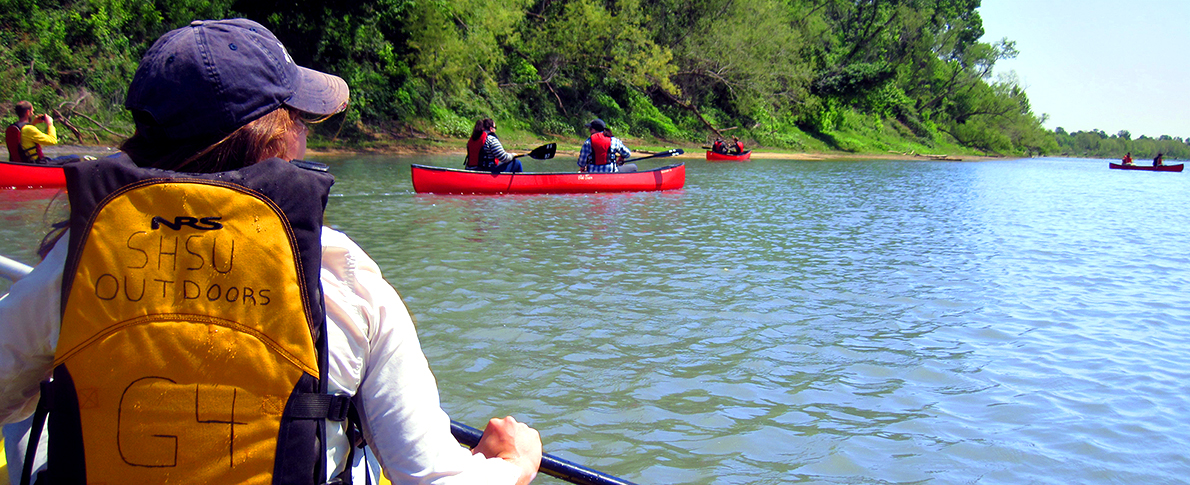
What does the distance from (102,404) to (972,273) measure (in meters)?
9.06

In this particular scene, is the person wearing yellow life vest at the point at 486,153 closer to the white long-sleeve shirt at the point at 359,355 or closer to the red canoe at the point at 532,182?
the red canoe at the point at 532,182

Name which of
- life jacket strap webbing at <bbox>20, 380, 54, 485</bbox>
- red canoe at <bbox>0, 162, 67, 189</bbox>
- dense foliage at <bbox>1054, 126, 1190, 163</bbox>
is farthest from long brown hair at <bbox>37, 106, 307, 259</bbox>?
dense foliage at <bbox>1054, 126, 1190, 163</bbox>

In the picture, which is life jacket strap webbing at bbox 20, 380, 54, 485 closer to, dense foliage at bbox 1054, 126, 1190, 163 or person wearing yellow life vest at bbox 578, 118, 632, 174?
person wearing yellow life vest at bbox 578, 118, 632, 174

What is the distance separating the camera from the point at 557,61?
112 ft

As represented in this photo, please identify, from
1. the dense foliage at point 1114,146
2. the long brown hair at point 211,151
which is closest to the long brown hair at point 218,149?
the long brown hair at point 211,151

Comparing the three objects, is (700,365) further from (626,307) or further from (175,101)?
(175,101)

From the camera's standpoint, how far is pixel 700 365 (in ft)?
17.1

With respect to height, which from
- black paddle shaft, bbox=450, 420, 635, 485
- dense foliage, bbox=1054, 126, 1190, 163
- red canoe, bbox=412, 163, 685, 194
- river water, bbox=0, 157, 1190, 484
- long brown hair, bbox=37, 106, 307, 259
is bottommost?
river water, bbox=0, 157, 1190, 484

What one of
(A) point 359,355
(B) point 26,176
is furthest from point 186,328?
(B) point 26,176

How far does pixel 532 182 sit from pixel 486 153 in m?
1.01

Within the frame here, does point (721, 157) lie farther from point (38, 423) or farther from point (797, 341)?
point (38, 423)

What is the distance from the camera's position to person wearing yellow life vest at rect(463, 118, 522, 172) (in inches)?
554

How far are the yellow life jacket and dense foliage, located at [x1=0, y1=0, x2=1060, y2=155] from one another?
22.8 metres

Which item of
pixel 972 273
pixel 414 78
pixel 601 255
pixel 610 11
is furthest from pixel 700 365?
pixel 610 11
